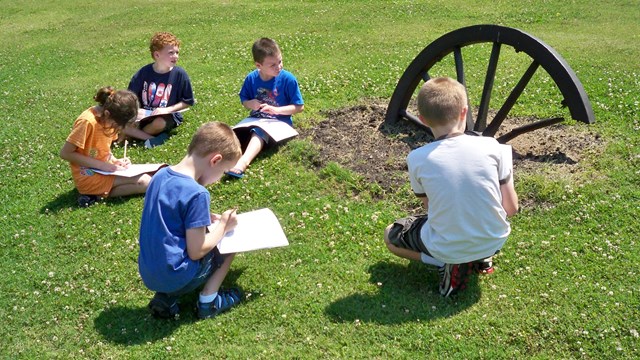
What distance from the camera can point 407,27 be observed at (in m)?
13.5

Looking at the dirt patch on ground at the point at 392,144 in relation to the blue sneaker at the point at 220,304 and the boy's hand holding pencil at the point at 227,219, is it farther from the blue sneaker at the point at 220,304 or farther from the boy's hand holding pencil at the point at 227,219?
the blue sneaker at the point at 220,304

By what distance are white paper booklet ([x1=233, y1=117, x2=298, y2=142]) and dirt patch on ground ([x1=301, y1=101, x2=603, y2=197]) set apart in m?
0.26

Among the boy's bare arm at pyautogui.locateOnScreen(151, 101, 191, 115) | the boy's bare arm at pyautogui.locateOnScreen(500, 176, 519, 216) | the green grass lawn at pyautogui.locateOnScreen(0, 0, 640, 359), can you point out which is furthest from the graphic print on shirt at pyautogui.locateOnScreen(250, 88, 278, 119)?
the boy's bare arm at pyautogui.locateOnScreen(500, 176, 519, 216)

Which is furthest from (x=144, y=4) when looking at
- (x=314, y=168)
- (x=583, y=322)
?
(x=583, y=322)

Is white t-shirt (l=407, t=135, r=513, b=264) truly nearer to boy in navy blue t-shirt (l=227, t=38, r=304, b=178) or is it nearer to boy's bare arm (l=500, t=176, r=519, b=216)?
boy's bare arm (l=500, t=176, r=519, b=216)

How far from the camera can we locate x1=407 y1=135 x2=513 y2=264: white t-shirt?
4.47m

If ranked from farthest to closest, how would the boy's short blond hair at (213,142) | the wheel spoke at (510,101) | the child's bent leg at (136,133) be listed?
the child's bent leg at (136,133)
the wheel spoke at (510,101)
the boy's short blond hair at (213,142)

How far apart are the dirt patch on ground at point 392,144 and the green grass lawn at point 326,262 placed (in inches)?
8.5

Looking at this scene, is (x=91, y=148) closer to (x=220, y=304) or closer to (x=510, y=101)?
(x=220, y=304)

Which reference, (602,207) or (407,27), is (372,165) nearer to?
(602,207)

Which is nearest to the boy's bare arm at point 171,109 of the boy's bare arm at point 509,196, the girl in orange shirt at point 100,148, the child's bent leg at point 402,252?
the girl in orange shirt at point 100,148

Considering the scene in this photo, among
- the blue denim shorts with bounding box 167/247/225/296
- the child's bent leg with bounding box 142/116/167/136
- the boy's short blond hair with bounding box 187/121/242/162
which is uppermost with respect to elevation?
the boy's short blond hair with bounding box 187/121/242/162

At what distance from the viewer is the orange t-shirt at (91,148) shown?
6.68m

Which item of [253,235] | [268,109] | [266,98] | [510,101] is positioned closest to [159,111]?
[266,98]
